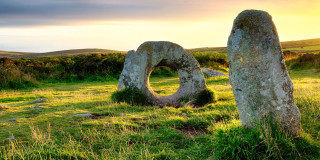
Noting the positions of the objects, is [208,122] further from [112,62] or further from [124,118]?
[112,62]

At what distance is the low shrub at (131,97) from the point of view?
10.7 metres

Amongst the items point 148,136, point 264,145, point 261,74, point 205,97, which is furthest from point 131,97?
point 264,145

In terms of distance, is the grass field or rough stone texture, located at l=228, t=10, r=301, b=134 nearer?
the grass field

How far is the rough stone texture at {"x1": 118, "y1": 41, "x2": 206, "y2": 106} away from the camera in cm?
1099

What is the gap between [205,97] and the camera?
1121cm

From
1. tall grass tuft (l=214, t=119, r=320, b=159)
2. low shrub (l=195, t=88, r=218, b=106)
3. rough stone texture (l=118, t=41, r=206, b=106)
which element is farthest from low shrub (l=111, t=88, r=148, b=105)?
tall grass tuft (l=214, t=119, r=320, b=159)

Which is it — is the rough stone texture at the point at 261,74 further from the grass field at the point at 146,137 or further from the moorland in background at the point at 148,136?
the grass field at the point at 146,137

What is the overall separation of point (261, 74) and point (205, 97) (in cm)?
597

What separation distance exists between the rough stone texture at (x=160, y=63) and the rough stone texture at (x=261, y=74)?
5.67 metres

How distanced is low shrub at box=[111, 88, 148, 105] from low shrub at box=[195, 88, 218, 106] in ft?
7.22

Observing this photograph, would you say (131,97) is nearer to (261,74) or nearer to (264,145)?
(261,74)

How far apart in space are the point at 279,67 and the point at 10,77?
18.0 m

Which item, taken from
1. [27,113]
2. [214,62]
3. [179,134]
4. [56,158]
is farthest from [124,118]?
[214,62]

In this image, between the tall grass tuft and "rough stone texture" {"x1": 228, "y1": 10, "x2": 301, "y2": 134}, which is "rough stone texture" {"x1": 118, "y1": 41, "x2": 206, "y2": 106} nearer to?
"rough stone texture" {"x1": 228, "y1": 10, "x2": 301, "y2": 134}
